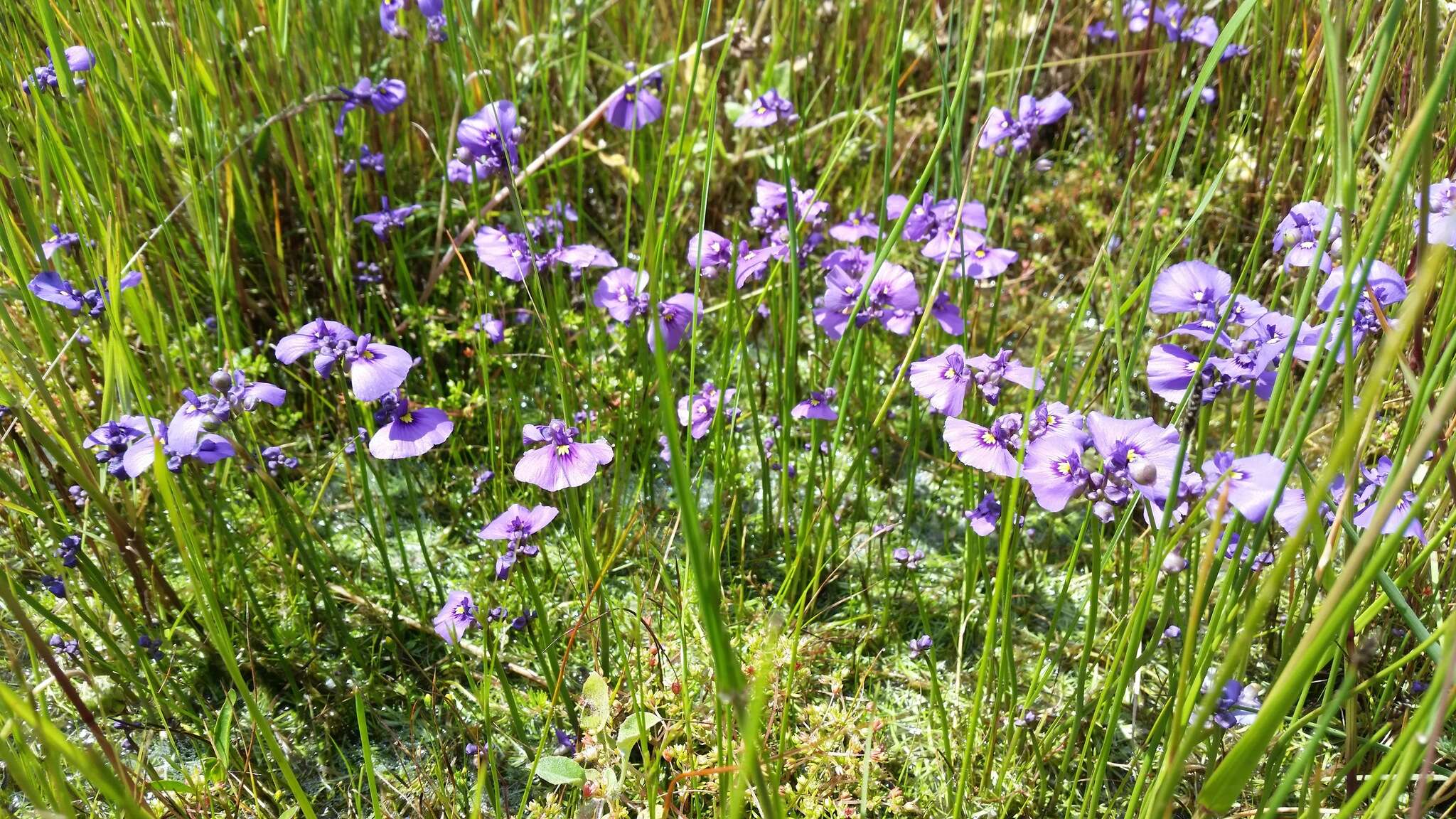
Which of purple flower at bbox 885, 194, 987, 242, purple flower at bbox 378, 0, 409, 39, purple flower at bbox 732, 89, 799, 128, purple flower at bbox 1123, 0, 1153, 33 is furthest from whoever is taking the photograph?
purple flower at bbox 1123, 0, 1153, 33

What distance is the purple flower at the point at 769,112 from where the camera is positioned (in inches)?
86.3

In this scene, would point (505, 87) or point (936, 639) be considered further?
point (505, 87)

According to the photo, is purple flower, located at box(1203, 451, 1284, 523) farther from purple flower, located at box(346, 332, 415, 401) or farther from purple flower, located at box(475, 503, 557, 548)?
purple flower, located at box(346, 332, 415, 401)

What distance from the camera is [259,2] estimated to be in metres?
2.83

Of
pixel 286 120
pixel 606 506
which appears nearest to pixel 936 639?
pixel 606 506

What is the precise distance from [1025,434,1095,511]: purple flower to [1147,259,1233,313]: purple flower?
1.09ft

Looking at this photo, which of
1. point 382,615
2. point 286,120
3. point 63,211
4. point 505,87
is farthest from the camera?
point 505,87

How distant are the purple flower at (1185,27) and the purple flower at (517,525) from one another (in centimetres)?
254

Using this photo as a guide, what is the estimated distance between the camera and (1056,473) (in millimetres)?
1347

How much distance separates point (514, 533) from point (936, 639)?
976 mm

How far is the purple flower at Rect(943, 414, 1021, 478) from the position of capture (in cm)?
142

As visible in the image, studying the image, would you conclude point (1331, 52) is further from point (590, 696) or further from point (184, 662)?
point (184, 662)

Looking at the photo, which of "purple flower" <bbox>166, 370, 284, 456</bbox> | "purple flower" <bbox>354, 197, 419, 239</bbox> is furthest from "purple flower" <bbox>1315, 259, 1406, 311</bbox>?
"purple flower" <bbox>354, 197, 419, 239</bbox>

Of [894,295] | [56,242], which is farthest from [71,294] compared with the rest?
[894,295]
